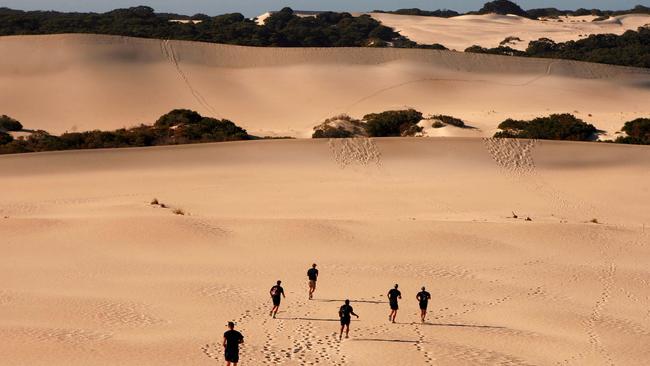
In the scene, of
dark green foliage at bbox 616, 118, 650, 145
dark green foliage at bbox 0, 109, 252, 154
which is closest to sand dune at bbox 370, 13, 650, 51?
dark green foliage at bbox 616, 118, 650, 145

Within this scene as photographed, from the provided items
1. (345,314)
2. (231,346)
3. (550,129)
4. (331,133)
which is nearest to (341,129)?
(331,133)

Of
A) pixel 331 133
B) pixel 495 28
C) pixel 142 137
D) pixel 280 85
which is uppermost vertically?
pixel 495 28

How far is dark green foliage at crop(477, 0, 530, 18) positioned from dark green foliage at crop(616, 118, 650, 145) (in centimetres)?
9415

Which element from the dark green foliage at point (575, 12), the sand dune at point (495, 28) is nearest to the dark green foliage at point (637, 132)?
the sand dune at point (495, 28)

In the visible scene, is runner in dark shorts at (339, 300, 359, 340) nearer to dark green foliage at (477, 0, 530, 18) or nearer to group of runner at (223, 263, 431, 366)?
group of runner at (223, 263, 431, 366)

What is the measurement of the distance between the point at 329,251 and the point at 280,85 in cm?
3464

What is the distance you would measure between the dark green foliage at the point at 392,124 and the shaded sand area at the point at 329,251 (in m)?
5.88

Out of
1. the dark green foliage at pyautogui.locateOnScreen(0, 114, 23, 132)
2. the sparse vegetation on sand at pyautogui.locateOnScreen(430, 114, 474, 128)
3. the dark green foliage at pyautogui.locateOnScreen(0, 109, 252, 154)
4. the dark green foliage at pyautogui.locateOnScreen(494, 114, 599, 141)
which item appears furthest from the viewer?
the sparse vegetation on sand at pyautogui.locateOnScreen(430, 114, 474, 128)

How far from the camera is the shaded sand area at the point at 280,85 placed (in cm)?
4578

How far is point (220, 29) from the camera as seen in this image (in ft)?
250

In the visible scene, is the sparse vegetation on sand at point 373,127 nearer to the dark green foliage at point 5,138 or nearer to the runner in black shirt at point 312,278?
the dark green foliage at point 5,138

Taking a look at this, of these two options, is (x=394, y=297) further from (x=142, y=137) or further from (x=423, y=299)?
(x=142, y=137)

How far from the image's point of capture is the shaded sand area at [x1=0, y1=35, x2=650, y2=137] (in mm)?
45781

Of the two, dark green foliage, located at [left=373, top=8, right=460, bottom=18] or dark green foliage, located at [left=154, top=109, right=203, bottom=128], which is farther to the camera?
dark green foliage, located at [left=373, top=8, right=460, bottom=18]
